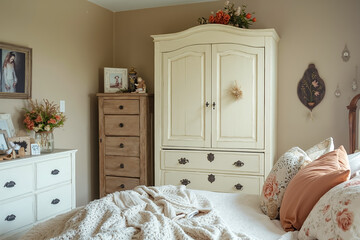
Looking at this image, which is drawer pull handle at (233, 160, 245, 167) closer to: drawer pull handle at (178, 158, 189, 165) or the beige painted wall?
drawer pull handle at (178, 158, 189, 165)

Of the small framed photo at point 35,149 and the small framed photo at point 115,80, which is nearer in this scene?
the small framed photo at point 35,149

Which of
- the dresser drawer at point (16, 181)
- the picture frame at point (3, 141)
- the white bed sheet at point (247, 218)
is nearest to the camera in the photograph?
the white bed sheet at point (247, 218)

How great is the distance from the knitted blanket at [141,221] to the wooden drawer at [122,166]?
1.68 m

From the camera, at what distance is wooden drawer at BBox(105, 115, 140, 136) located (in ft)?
11.7

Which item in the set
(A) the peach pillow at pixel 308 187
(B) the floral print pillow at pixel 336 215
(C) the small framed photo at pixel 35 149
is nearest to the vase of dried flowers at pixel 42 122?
(C) the small framed photo at pixel 35 149

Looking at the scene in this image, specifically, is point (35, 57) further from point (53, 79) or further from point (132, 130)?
point (132, 130)

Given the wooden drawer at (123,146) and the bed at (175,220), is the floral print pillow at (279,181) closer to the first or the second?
the bed at (175,220)

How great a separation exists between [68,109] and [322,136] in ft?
8.62

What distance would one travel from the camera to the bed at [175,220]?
137 centimetres

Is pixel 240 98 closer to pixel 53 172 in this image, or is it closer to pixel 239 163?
pixel 239 163

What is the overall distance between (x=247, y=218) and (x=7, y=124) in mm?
2068

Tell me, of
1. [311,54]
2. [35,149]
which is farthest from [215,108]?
[35,149]

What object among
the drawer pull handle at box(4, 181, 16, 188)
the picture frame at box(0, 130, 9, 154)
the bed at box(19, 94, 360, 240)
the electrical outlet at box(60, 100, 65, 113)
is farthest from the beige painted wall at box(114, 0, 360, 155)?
the drawer pull handle at box(4, 181, 16, 188)

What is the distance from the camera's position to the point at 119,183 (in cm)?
365
